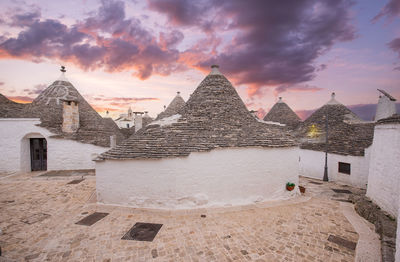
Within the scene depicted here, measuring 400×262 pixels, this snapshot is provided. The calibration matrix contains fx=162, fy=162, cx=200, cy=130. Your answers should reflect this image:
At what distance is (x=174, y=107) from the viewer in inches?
682

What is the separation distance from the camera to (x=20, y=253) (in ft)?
14.2

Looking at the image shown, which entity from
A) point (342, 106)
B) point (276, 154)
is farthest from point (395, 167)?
point (342, 106)

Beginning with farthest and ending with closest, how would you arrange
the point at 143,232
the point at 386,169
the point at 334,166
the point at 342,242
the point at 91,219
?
1. the point at 334,166
2. the point at 386,169
3. the point at 91,219
4. the point at 143,232
5. the point at 342,242

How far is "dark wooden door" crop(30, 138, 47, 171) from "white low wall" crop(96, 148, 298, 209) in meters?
10.6

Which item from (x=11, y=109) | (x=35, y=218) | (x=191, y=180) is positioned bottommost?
(x=35, y=218)

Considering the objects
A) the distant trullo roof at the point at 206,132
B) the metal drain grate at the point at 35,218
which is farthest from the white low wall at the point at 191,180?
the metal drain grate at the point at 35,218

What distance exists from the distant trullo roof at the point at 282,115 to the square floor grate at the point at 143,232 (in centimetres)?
1911

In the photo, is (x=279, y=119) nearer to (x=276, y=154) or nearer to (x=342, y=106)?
(x=342, y=106)

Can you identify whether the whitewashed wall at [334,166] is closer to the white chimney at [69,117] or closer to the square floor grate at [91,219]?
the square floor grate at [91,219]

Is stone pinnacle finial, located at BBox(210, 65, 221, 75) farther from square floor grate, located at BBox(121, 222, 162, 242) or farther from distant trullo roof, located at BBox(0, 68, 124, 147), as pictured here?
distant trullo roof, located at BBox(0, 68, 124, 147)

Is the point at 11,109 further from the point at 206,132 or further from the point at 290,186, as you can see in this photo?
the point at 290,186

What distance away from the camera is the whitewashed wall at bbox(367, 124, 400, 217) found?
6094 millimetres

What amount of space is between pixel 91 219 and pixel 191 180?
4.00 m

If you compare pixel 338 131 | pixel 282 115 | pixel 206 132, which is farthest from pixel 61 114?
pixel 282 115
